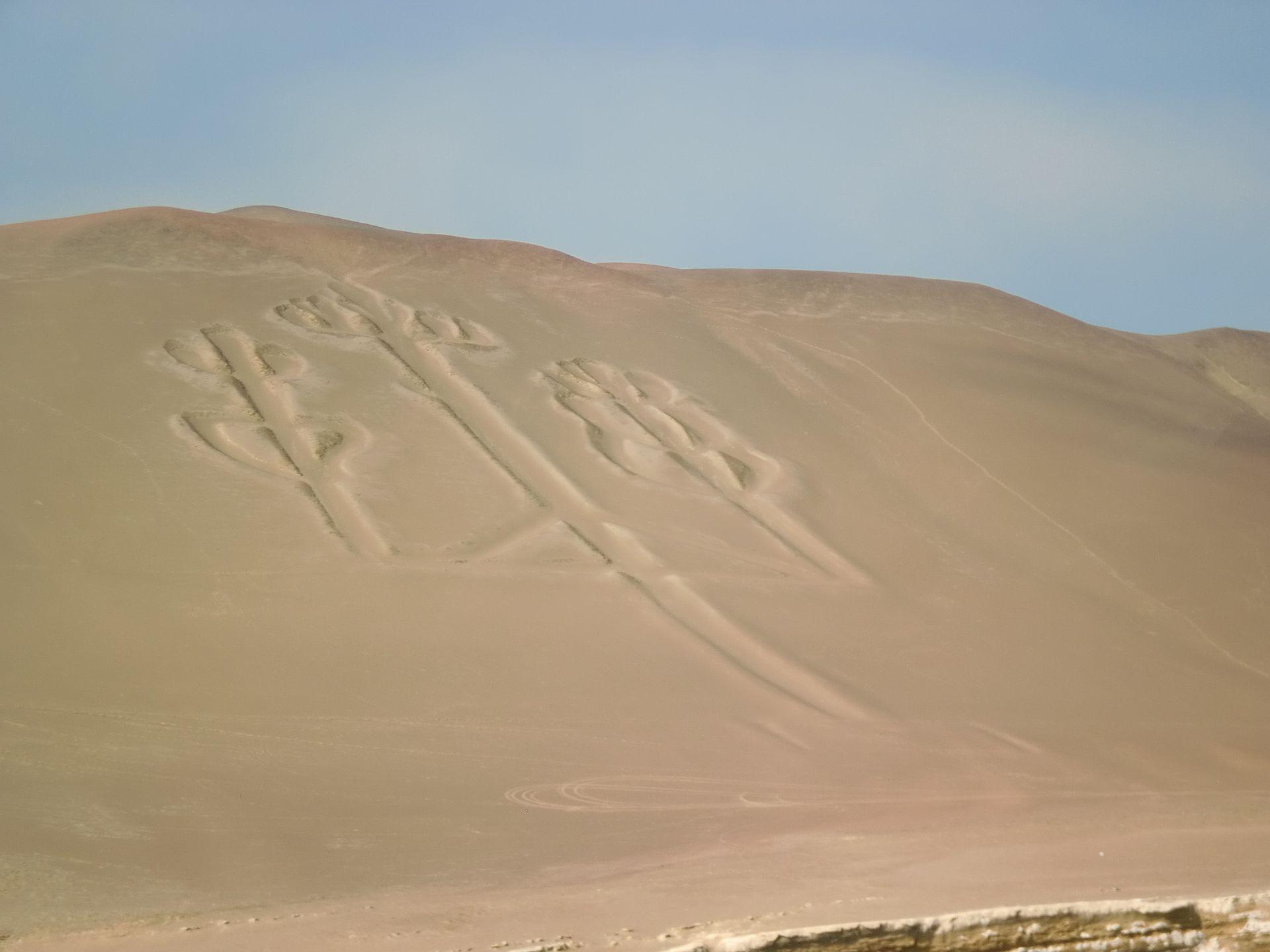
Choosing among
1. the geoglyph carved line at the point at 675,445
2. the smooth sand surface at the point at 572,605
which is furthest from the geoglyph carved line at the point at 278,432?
the geoglyph carved line at the point at 675,445

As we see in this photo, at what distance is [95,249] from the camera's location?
457 inches

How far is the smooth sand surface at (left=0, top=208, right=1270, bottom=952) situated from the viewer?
14.5 ft

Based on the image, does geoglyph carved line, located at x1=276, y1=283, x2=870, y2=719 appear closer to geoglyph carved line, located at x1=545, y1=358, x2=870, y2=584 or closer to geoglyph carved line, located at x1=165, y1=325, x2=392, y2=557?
geoglyph carved line, located at x1=545, y1=358, x2=870, y2=584

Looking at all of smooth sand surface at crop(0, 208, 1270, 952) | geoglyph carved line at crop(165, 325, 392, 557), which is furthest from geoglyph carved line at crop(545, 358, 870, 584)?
geoglyph carved line at crop(165, 325, 392, 557)

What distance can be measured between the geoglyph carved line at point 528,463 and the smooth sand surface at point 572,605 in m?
0.05

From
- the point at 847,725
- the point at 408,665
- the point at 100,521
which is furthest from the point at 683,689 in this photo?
the point at 100,521

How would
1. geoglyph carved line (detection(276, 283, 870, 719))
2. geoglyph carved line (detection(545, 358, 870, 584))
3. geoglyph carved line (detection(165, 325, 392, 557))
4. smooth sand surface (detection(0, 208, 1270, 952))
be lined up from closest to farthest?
smooth sand surface (detection(0, 208, 1270, 952))
geoglyph carved line (detection(276, 283, 870, 719))
geoglyph carved line (detection(165, 325, 392, 557))
geoglyph carved line (detection(545, 358, 870, 584))

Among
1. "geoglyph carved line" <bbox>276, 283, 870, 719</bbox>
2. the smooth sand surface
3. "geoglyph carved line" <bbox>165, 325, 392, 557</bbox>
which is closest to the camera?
the smooth sand surface

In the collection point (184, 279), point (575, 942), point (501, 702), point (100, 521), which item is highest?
point (184, 279)

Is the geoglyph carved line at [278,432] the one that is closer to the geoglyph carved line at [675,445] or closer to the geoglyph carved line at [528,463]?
the geoglyph carved line at [528,463]

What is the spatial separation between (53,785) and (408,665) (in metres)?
2.08

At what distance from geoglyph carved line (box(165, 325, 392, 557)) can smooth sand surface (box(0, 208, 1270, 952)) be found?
41mm

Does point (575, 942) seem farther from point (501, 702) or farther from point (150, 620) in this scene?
point (150, 620)

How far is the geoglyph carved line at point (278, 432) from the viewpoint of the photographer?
8.16 m
